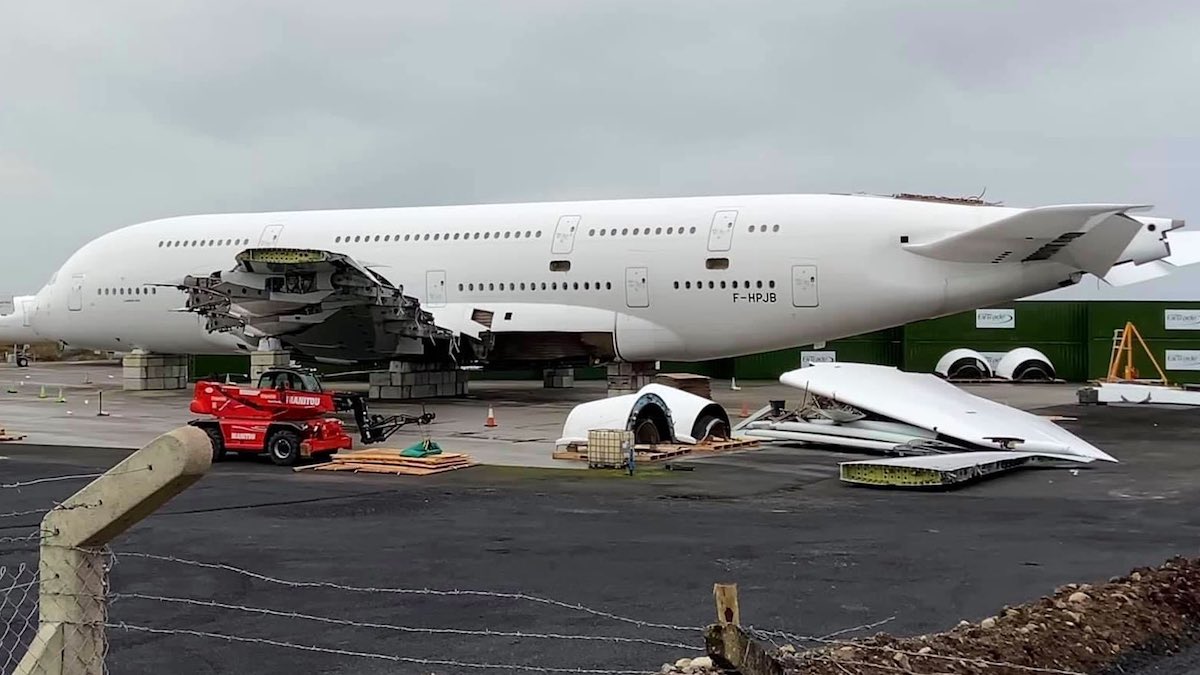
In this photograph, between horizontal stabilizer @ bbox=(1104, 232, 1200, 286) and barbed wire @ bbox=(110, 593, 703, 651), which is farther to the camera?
horizontal stabilizer @ bbox=(1104, 232, 1200, 286)

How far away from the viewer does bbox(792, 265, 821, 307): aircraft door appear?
24.4 metres

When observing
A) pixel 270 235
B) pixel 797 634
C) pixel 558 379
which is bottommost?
pixel 797 634

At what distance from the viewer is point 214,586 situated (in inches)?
327

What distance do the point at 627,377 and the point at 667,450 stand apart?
10.4m

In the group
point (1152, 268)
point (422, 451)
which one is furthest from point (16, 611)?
point (1152, 268)

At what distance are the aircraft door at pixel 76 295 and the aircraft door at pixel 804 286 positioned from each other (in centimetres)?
1888

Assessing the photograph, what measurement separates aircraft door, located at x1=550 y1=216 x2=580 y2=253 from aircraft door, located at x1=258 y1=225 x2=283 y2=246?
7.34m

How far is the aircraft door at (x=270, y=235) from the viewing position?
96.1 ft

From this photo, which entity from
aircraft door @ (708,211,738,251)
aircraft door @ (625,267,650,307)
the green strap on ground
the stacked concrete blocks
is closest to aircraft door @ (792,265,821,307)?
aircraft door @ (708,211,738,251)

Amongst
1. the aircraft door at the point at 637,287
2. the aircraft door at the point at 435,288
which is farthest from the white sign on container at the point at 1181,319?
the aircraft door at the point at 435,288

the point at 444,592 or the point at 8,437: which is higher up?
the point at 8,437

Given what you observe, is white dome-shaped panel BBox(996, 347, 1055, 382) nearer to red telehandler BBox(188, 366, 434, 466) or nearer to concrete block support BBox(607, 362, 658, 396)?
concrete block support BBox(607, 362, 658, 396)

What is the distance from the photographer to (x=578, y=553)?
9.48m

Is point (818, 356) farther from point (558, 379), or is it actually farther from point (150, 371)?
point (150, 371)
